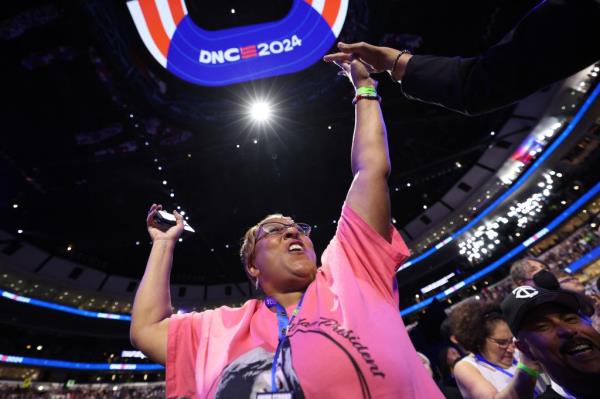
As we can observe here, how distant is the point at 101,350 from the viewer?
25.6 metres

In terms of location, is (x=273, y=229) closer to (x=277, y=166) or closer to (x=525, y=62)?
(x=525, y=62)

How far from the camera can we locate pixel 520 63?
901 millimetres

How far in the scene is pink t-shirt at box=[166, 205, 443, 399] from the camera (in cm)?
93

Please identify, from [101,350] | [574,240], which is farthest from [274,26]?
[101,350]

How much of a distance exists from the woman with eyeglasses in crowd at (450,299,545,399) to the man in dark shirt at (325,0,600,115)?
2.40 m

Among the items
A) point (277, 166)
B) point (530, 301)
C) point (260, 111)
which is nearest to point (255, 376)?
point (530, 301)

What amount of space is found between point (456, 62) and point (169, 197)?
1506 centimetres

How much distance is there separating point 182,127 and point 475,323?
10.5 meters

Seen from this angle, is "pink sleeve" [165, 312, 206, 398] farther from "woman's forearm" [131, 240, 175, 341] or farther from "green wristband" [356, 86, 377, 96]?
"green wristband" [356, 86, 377, 96]

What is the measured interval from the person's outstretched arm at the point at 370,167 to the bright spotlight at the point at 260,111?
9331 millimetres

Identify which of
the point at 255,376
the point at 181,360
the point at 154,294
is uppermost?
the point at 154,294

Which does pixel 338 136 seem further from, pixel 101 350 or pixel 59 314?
pixel 101 350

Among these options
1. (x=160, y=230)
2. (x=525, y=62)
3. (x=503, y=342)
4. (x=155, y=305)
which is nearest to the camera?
(x=525, y=62)

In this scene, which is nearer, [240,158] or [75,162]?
[75,162]
